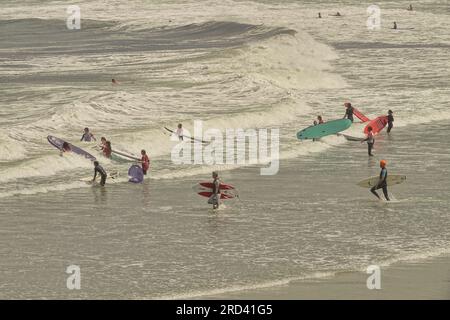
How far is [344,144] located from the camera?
35.3 m

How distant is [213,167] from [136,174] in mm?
3006

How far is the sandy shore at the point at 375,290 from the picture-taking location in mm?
18123

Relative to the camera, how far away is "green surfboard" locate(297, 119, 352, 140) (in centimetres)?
3534

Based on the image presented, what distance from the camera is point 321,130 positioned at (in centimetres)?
3562

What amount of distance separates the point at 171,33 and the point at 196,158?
4844 centimetres

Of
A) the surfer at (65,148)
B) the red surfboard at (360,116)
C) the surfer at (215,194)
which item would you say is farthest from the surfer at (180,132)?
the surfer at (215,194)

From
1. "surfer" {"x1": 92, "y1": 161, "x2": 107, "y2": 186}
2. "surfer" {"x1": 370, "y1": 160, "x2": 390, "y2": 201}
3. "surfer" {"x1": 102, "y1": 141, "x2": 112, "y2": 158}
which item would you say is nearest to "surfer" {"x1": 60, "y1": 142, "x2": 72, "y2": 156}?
"surfer" {"x1": 102, "y1": 141, "x2": 112, "y2": 158}

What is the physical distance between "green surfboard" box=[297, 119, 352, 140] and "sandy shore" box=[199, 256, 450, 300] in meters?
15.6

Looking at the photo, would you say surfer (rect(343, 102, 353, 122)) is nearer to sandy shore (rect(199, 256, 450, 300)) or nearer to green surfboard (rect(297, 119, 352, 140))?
green surfboard (rect(297, 119, 352, 140))
